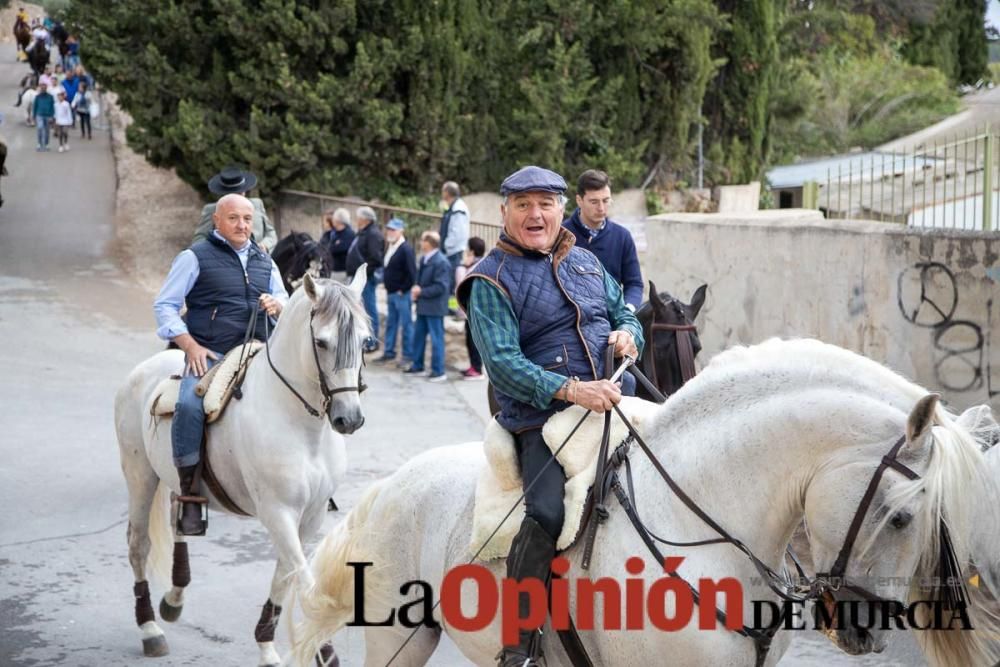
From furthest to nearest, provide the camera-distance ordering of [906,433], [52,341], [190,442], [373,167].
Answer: [373,167] → [52,341] → [190,442] → [906,433]

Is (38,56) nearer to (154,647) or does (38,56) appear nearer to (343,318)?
(154,647)

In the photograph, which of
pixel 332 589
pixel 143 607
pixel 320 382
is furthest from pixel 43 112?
pixel 332 589

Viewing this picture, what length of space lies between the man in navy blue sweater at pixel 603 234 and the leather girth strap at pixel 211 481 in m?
2.76

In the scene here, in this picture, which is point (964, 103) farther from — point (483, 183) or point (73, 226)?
point (73, 226)

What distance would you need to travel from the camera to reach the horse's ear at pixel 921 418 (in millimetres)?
3668

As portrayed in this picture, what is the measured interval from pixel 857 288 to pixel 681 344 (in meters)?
4.01

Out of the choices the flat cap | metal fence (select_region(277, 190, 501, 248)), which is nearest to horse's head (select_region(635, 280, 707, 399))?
the flat cap

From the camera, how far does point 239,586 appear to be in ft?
29.3

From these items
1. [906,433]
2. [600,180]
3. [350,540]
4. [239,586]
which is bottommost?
[239,586]

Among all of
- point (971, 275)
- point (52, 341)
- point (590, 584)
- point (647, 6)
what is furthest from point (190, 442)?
point (647, 6)

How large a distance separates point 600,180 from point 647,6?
16758 millimetres

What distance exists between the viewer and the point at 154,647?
25.1ft

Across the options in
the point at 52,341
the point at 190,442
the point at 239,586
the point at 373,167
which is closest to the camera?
the point at 190,442

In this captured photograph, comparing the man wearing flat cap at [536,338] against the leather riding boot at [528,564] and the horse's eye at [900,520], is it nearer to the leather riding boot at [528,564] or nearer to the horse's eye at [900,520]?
the leather riding boot at [528,564]
